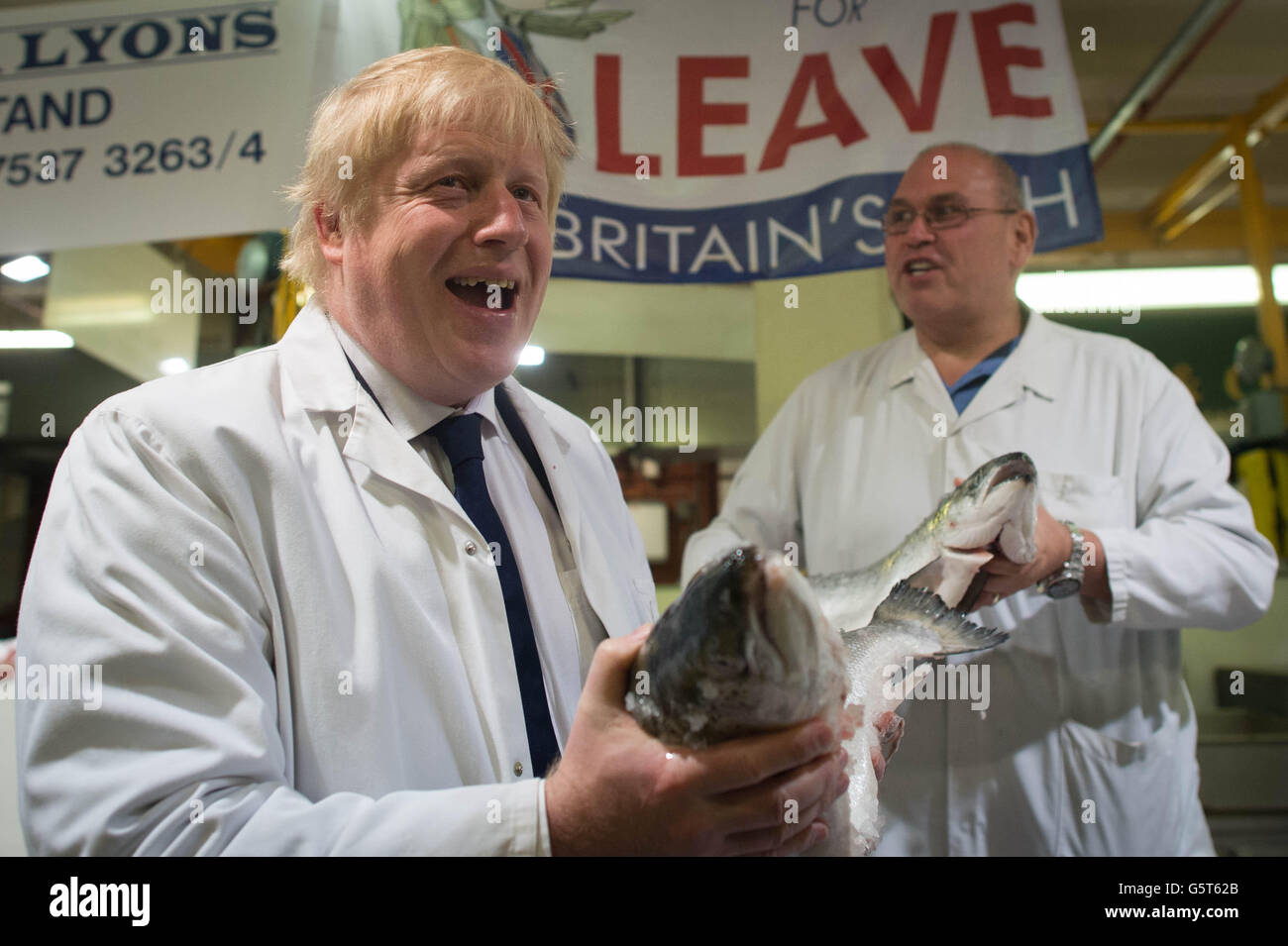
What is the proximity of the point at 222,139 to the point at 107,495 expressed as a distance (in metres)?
1.04

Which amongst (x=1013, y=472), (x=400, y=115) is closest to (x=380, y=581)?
(x=400, y=115)

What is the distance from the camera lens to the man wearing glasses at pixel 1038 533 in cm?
132

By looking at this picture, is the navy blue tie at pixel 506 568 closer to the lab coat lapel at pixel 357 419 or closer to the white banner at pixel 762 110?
the lab coat lapel at pixel 357 419

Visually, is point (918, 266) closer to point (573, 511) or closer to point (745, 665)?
point (573, 511)

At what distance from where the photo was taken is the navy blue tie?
86 cm

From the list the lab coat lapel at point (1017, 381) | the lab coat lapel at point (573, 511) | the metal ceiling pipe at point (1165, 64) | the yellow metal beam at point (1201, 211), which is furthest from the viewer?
the yellow metal beam at point (1201, 211)

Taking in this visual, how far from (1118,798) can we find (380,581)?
123 cm

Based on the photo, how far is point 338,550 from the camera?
80 centimetres

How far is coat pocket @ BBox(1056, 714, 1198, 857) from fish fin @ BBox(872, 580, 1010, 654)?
0.32 m

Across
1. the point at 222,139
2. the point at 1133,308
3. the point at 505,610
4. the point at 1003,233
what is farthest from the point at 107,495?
the point at 1133,308

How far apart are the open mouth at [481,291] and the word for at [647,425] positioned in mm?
475

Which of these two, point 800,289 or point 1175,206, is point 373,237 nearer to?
point 800,289

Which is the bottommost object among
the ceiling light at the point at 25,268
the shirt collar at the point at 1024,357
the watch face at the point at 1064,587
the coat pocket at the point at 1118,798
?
the coat pocket at the point at 1118,798

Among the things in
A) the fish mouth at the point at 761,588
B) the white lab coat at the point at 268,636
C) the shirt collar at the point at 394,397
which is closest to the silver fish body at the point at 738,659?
the fish mouth at the point at 761,588
